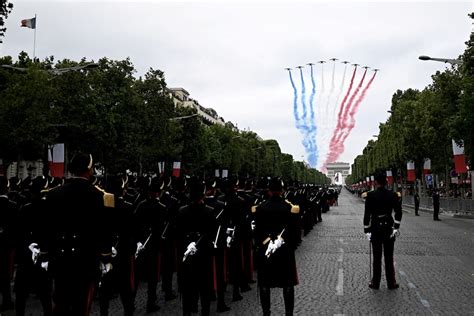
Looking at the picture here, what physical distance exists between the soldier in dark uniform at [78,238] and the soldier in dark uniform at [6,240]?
3840mm

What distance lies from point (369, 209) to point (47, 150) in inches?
1214

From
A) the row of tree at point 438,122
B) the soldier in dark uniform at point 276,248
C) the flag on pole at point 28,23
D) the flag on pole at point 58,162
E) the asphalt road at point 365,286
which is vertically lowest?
the asphalt road at point 365,286

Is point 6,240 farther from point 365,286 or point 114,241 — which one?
point 365,286

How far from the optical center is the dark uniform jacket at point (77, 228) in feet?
19.4

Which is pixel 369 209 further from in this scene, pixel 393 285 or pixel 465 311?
pixel 465 311

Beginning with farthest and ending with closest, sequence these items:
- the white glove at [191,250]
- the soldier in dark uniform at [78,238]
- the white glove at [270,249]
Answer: the white glove at [270,249], the white glove at [191,250], the soldier in dark uniform at [78,238]

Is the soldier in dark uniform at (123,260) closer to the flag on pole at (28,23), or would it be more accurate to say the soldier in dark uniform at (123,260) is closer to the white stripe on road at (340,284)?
the white stripe on road at (340,284)

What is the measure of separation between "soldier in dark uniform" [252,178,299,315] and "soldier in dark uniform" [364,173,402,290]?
364 cm

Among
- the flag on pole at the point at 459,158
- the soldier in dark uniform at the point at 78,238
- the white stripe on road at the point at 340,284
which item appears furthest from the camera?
the flag on pole at the point at 459,158

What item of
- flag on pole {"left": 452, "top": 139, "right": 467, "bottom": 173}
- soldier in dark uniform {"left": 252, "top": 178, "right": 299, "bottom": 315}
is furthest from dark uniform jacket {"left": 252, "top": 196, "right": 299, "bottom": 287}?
flag on pole {"left": 452, "top": 139, "right": 467, "bottom": 173}

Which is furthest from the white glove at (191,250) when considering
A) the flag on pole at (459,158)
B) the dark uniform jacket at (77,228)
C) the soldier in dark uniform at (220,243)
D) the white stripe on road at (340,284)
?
the flag on pole at (459,158)

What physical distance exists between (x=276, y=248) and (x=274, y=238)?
0.18 meters

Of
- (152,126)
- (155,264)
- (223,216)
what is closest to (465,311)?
(223,216)

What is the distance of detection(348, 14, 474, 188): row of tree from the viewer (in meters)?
31.1
